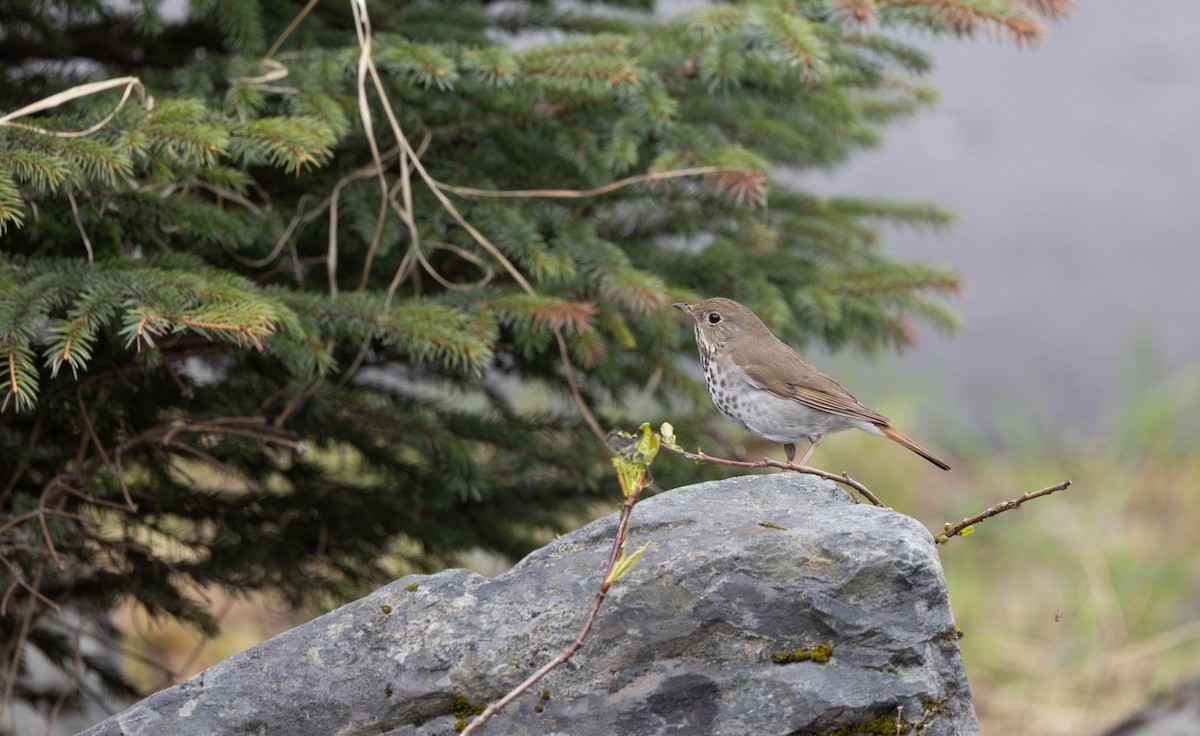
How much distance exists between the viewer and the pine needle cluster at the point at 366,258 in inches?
131

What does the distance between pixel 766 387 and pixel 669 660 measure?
1.13 meters

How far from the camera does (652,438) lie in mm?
2342

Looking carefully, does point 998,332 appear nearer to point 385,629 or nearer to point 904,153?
point 904,153

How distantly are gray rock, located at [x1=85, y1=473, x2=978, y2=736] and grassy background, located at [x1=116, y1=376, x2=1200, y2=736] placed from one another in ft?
11.2

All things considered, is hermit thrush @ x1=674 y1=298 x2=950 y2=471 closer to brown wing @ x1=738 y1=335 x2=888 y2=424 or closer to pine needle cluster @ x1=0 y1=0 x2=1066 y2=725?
brown wing @ x1=738 y1=335 x2=888 y2=424

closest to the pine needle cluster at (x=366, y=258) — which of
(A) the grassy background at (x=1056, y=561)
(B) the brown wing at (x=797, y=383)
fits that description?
(B) the brown wing at (x=797, y=383)

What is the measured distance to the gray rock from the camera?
246 cm

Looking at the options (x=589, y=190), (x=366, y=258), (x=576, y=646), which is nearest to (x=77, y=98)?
(x=366, y=258)

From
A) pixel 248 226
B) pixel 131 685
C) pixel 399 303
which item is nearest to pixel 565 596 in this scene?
pixel 399 303

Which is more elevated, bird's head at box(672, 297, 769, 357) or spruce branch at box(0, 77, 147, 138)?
spruce branch at box(0, 77, 147, 138)

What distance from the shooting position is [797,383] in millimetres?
→ 3461

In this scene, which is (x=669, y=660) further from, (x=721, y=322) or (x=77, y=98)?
(x=77, y=98)

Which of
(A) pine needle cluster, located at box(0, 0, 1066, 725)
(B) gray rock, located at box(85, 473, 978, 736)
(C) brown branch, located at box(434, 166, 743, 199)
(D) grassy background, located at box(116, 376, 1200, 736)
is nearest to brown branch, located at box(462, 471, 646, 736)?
(B) gray rock, located at box(85, 473, 978, 736)

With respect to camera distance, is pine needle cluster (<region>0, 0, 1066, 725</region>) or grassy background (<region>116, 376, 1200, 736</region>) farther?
grassy background (<region>116, 376, 1200, 736</region>)
